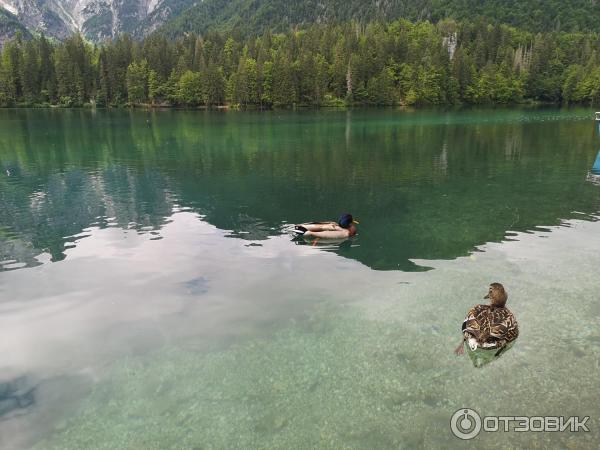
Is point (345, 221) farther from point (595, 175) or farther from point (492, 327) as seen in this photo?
point (595, 175)

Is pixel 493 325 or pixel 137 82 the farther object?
pixel 137 82

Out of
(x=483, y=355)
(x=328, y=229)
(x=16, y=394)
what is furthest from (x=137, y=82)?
(x=483, y=355)

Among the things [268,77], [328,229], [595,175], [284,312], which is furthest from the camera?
[268,77]

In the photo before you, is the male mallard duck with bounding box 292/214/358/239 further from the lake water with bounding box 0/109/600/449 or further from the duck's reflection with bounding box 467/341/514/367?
the duck's reflection with bounding box 467/341/514/367

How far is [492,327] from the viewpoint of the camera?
11.6 meters

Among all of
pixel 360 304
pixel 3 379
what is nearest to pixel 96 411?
pixel 3 379

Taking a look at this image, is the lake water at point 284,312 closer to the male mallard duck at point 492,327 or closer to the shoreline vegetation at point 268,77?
the male mallard duck at point 492,327

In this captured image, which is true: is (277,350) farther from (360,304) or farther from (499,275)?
(499,275)

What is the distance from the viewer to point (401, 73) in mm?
180125

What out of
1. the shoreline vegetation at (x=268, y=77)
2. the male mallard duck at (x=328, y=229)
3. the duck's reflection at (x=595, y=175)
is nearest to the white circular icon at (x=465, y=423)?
the male mallard duck at (x=328, y=229)

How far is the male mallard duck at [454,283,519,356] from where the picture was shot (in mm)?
11648

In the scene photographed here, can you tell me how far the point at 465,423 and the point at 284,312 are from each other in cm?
655

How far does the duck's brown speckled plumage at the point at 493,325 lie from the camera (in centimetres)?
1164

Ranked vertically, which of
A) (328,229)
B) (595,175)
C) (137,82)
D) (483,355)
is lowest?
(483,355)
